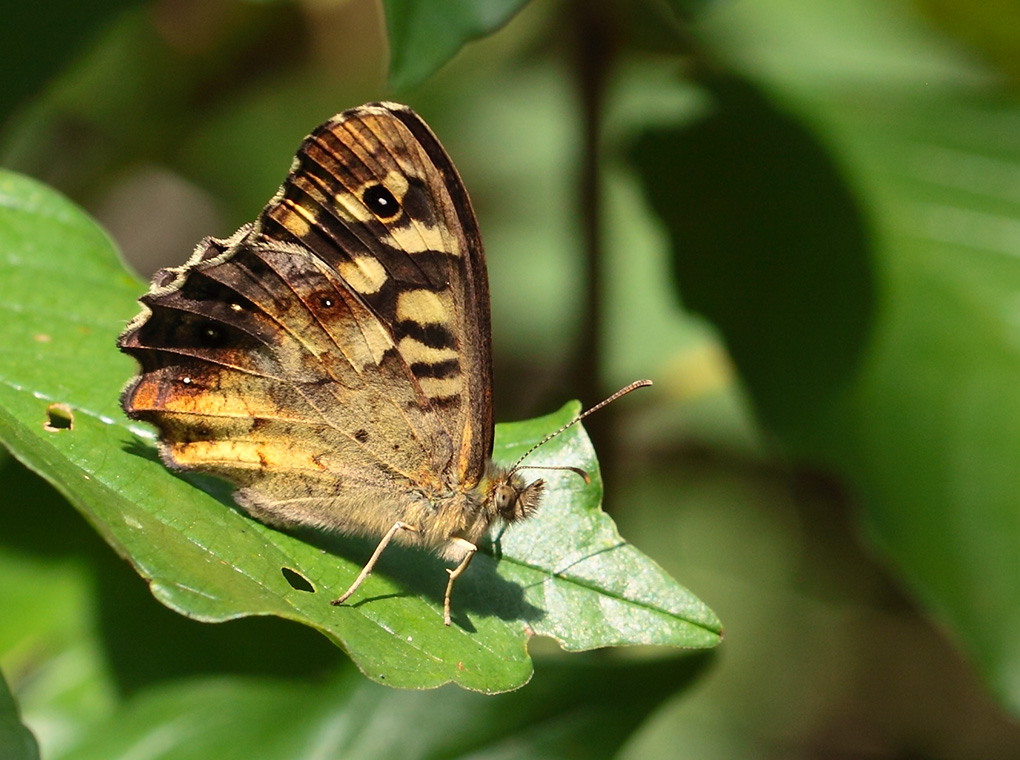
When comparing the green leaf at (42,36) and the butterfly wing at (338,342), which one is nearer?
the butterfly wing at (338,342)

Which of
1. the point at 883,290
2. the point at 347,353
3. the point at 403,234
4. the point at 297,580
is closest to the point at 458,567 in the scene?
the point at 297,580

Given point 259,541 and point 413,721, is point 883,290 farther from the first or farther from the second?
point 259,541

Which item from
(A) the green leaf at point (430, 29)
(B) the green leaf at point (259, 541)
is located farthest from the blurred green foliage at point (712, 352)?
(B) the green leaf at point (259, 541)

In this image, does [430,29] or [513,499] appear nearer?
[430,29]

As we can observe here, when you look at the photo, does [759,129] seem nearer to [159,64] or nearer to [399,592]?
[399,592]

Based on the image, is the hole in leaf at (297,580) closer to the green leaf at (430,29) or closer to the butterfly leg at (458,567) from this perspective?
the butterfly leg at (458,567)

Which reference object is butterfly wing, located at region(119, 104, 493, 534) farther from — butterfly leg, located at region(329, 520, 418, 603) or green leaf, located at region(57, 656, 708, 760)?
green leaf, located at region(57, 656, 708, 760)

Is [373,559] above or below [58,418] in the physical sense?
below

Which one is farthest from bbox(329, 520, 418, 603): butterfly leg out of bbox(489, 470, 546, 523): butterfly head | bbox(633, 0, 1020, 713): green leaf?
bbox(633, 0, 1020, 713): green leaf
